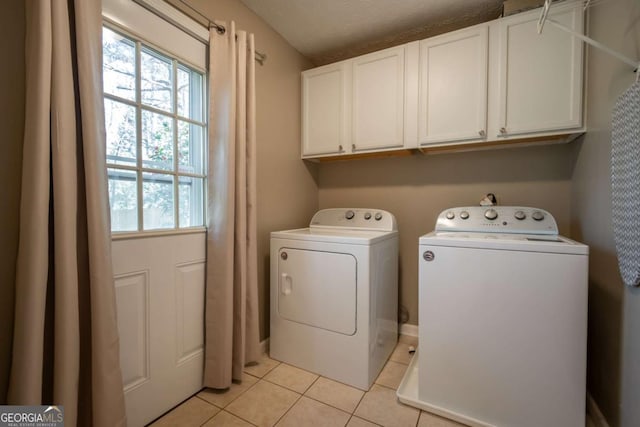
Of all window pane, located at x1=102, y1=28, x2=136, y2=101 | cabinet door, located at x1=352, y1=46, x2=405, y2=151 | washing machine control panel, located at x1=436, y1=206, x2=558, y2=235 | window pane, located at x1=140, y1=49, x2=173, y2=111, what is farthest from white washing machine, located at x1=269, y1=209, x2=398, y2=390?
window pane, located at x1=102, y1=28, x2=136, y2=101

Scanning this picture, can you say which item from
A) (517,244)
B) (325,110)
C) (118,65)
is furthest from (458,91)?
(118,65)

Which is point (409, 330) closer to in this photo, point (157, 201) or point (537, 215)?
point (537, 215)

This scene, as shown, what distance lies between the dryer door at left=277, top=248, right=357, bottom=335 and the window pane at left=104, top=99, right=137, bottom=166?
102 centimetres

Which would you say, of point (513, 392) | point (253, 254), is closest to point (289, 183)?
point (253, 254)

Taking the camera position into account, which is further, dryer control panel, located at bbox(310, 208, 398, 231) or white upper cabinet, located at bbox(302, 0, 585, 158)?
dryer control panel, located at bbox(310, 208, 398, 231)

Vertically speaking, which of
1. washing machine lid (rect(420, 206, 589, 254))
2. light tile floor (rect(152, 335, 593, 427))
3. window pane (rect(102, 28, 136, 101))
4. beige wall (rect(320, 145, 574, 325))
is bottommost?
light tile floor (rect(152, 335, 593, 427))

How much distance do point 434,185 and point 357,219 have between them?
26.9 inches

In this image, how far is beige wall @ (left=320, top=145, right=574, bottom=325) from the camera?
1791 millimetres

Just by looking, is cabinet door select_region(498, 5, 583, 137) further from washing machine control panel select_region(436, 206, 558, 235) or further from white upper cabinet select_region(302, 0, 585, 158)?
washing machine control panel select_region(436, 206, 558, 235)

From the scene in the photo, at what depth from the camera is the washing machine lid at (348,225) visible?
70.6 inches

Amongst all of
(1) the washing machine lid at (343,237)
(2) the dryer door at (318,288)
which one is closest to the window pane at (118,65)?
(1) the washing machine lid at (343,237)

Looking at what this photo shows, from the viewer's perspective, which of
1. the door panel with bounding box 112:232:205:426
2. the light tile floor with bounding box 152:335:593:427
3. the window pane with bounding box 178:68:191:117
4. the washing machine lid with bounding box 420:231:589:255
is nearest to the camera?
the washing machine lid with bounding box 420:231:589:255

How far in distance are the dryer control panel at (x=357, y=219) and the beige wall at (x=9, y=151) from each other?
1.72 metres

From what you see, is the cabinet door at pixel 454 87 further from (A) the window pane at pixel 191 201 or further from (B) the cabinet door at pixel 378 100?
(A) the window pane at pixel 191 201
